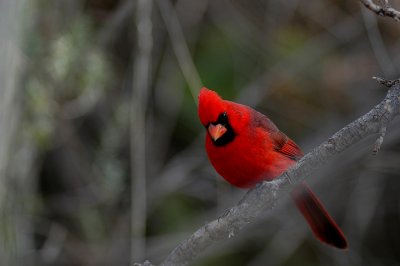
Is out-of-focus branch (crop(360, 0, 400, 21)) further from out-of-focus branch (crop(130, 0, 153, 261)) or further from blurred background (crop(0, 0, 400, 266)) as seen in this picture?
blurred background (crop(0, 0, 400, 266))

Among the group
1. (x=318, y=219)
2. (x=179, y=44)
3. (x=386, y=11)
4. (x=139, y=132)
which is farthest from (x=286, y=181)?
(x=179, y=44)

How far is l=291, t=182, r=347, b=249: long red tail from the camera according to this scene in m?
3.02

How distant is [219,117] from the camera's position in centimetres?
285

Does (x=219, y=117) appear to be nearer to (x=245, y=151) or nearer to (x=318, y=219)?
(x=245, y=151)

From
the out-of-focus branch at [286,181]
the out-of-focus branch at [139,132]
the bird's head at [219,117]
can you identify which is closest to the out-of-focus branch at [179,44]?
the out-of-focus branch at [139,132]

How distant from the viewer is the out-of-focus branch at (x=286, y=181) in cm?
209

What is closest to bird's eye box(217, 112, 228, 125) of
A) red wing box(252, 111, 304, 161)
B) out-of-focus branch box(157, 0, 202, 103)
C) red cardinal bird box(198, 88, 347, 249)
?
red cardinal bird box(198, 88, 347, 249)

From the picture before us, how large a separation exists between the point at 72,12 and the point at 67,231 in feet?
4.93

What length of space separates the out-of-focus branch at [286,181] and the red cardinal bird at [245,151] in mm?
548

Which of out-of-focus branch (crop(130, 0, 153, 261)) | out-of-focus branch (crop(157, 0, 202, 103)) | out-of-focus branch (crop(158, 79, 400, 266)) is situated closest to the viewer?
out-of-focus branch (crop(158, 79, 400, 266))

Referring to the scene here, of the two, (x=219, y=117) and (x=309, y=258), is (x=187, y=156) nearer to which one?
(x=309, y=258)

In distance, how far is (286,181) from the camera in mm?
2221

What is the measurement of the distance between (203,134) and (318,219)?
1624 mm

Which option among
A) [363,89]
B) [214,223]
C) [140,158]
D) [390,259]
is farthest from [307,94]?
[214,223]
